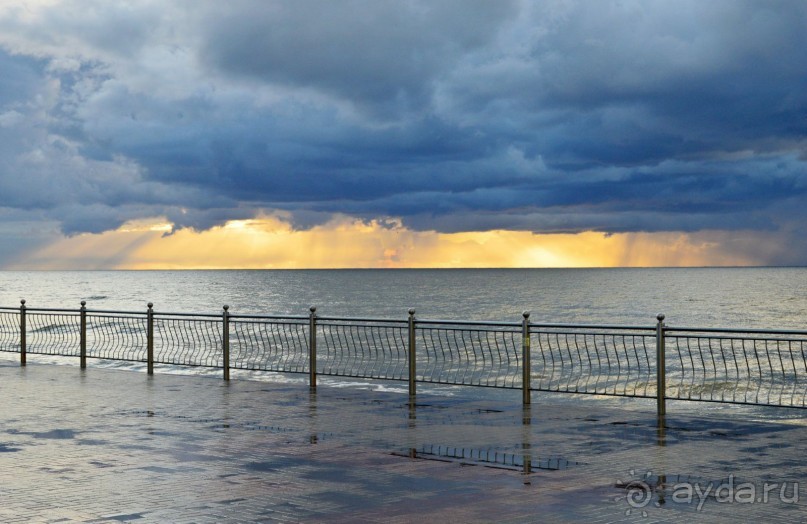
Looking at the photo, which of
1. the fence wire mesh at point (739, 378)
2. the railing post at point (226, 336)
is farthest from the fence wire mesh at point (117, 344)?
the fence wire mesh at point (739, 378)

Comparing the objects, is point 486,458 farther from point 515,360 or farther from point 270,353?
point 515,360

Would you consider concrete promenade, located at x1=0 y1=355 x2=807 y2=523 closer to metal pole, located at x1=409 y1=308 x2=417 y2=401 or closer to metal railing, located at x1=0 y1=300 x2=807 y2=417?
metal pole, located at x1=409 y1=308 x2=417 y2=401

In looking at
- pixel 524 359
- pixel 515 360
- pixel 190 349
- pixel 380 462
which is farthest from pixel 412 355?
pixel 190 349

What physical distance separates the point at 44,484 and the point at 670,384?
2602 cm

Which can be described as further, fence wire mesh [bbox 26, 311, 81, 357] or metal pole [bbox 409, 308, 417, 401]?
fence wire mesh [bbox 26, 311, 81, 357]

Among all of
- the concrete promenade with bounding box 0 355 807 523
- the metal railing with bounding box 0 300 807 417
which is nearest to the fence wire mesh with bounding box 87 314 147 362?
the metal railing with bounding box 0 300 807 417

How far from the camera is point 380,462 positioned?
1038cm

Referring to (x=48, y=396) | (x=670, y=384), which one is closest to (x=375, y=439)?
(x=48, y=396)

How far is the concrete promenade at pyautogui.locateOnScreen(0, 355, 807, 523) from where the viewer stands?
8133 millimetres

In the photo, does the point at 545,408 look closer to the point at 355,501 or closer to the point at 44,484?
the point at 355,501

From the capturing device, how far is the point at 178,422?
13586 mm

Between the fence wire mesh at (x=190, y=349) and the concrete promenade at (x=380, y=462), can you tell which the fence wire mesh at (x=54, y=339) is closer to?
the fence wire mesh at (x=190, y=349)

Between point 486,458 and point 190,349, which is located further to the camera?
point 190,349

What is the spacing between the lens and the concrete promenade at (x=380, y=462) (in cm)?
813
